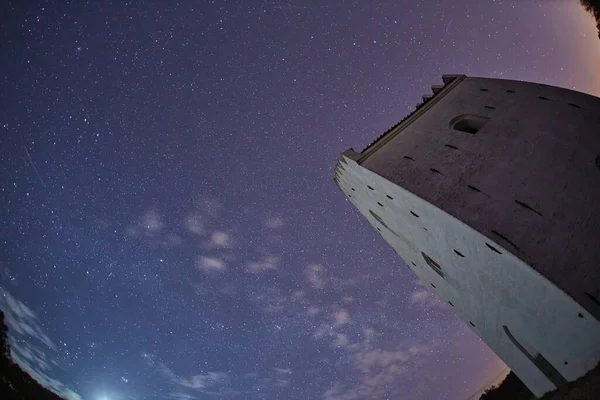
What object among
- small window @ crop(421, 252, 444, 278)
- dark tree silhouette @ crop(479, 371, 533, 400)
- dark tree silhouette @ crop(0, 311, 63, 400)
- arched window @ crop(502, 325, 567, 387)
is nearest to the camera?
arched window @ crop(502, 325, 567, 387)

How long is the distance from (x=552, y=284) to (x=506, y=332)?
5303mm

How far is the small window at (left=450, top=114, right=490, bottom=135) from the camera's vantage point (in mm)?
9102

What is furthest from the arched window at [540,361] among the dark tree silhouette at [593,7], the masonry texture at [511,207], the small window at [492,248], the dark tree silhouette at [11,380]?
the dark tree silhouette at [11,380]

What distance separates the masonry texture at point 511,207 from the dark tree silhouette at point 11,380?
15.6 meters

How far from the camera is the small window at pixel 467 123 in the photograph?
29.9 ft

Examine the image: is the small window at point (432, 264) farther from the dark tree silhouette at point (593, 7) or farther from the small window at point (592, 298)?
the dark tree silhouette at point (593, 7)

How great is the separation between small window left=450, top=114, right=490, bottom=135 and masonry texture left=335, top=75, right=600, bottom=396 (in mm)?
34

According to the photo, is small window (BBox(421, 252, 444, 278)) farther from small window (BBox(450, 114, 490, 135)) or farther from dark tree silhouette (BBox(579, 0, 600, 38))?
dark tree silhouette (BBox(579, 0, 600, 38))

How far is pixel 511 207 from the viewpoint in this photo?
571 cm

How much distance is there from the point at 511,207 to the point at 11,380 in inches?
734

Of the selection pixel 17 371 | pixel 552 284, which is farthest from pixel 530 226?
pixel 17 371

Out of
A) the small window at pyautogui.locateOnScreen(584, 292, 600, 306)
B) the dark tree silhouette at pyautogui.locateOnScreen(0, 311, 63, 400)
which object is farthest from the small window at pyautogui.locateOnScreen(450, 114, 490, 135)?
the dark tree silhouette at pyautogui.locateOnScreen(0, 311, 63, 400)

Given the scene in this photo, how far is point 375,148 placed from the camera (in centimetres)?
A: 1077

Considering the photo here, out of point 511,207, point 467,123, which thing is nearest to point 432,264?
point 467,123
